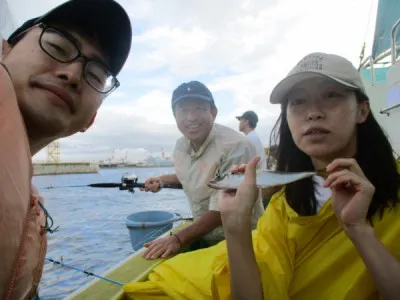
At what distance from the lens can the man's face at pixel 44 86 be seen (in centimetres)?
133

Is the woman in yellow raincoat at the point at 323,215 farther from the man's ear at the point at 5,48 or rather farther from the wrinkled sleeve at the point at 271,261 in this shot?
the man's ear at the point at 5,48

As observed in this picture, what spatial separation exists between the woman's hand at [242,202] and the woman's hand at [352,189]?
473mm

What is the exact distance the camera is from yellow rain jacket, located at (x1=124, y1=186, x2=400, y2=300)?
158 centimetres

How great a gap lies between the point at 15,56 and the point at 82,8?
0.56 metres

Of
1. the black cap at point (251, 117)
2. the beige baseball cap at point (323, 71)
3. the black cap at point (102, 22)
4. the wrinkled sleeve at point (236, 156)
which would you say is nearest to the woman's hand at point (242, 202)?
the beige baseball cap at point (323, 71)

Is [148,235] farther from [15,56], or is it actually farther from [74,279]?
[15,56]

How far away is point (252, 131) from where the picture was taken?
7.73m

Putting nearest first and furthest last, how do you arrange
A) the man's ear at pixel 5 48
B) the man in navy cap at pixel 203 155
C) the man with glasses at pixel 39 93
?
the man with glasses at pixel 39 93
the man's ear at pixel 5 48
the man in navy cap at pixel 203 155

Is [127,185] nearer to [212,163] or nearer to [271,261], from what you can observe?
[212,163]

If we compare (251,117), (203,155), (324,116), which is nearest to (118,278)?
(203,155)

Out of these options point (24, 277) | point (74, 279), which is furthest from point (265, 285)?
point (74, 279)

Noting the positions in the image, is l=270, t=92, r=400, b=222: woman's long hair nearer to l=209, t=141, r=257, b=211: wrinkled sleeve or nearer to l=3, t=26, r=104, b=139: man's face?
l=209, t=141, r=257, b=211: wrinkled sleeve

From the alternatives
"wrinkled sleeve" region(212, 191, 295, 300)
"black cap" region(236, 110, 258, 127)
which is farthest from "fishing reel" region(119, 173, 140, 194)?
"black cap" region(236, 110, 258, 127)

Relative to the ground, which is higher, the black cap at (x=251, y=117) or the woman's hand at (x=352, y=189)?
the black cap at (x=251, y=117)
